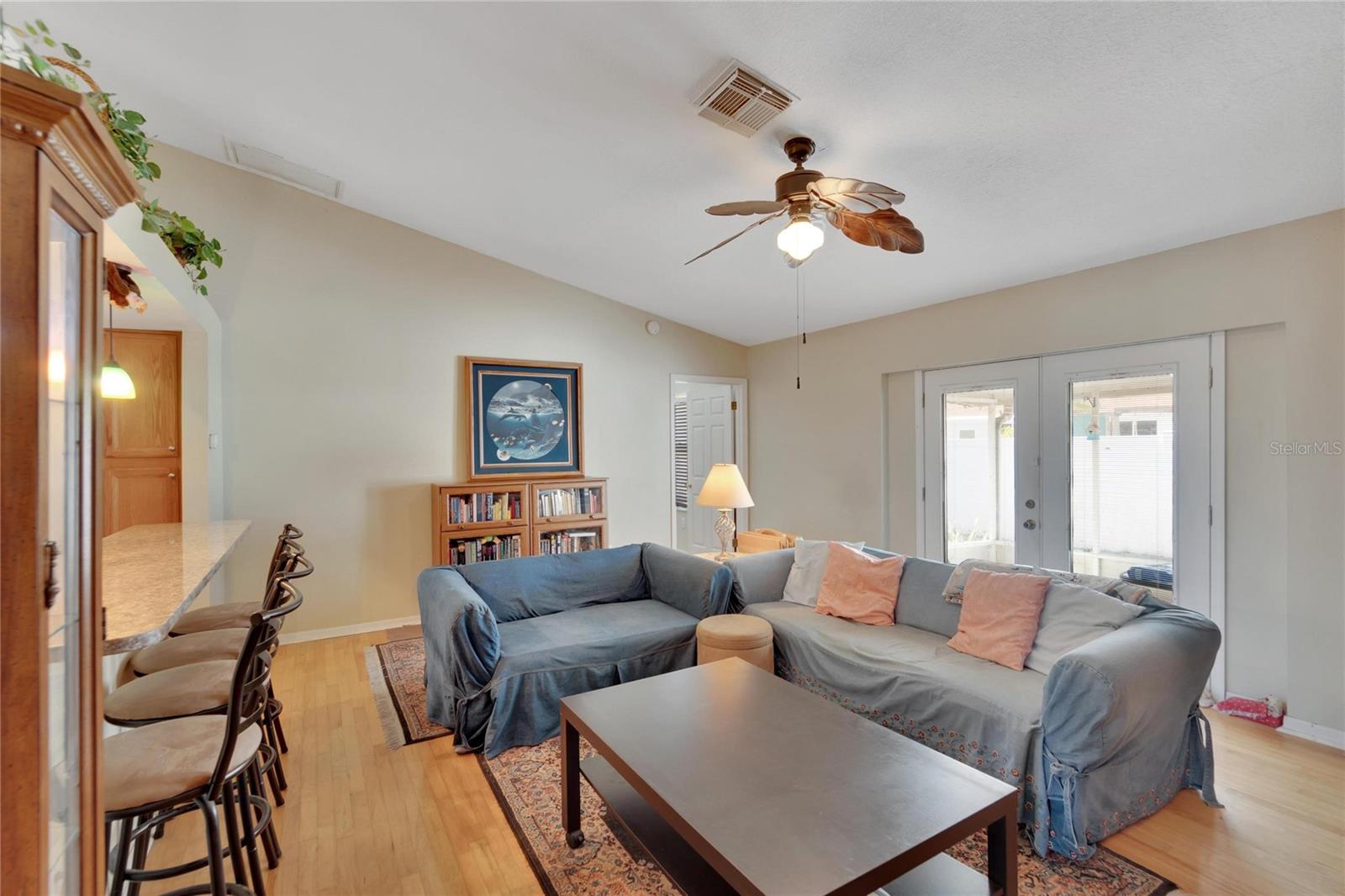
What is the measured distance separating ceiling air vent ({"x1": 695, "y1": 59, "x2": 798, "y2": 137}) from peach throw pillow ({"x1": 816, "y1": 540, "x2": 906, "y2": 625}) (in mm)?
2275

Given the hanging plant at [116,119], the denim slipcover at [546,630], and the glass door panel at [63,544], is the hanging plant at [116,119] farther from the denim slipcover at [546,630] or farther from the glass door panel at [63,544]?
the denim slipcover at [546,630]

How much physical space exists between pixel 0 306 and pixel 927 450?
4.66 metres

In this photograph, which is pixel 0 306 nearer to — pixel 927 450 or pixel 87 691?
pixel 87 691

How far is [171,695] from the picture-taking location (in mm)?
1669

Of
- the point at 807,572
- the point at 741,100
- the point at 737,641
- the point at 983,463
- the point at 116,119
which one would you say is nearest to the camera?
the point at 116,119

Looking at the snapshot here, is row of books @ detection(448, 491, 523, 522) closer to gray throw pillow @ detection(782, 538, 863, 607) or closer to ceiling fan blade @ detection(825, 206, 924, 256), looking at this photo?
gray throw pillow @ detection(782, 538, 863, 607)

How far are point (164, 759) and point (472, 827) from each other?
3.62 ft

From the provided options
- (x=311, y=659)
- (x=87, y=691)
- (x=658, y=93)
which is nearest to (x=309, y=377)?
(x=311, y=659)

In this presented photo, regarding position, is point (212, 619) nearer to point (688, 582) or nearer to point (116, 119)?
point (116, 119)

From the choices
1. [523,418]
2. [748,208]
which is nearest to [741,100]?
[748,208]

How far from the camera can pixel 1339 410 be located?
8.66ft

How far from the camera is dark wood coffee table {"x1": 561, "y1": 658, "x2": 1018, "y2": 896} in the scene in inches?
52.7

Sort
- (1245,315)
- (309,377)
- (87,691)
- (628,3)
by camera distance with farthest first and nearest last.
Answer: (309,377) → (1245,315) → (628,3) → (87,691)

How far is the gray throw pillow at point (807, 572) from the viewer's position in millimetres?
3424
